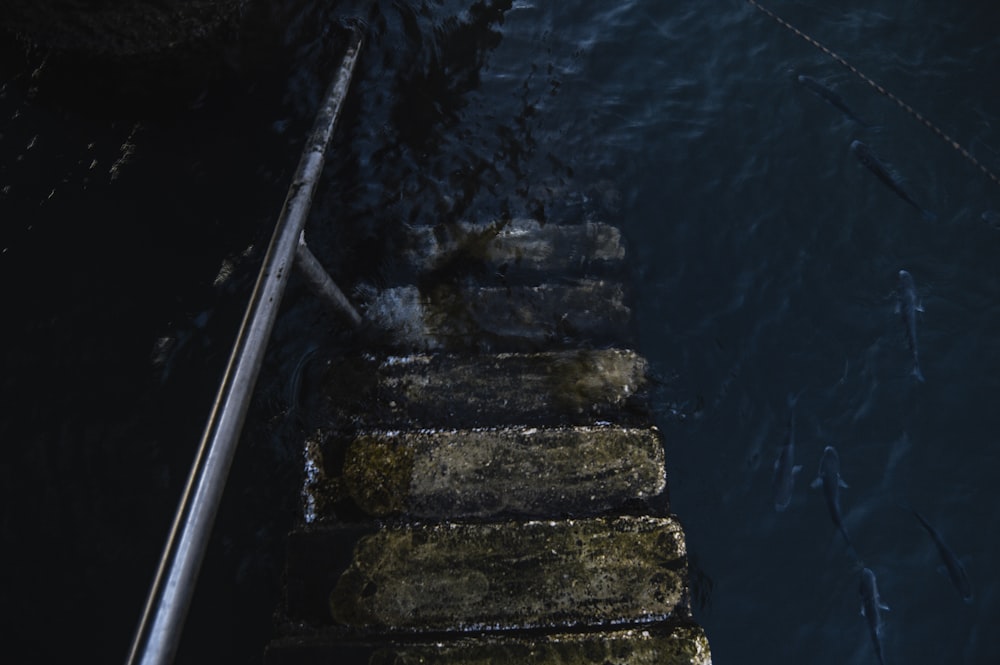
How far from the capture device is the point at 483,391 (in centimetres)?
377

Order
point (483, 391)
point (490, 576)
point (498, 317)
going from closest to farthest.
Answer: point (490, 576)
point (483, 391)
point (498, 317)

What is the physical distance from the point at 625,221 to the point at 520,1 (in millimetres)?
3109

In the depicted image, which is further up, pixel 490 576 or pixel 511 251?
pixel 511 251

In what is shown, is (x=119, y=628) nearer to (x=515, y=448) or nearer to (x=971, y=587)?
(x=515, y=448)

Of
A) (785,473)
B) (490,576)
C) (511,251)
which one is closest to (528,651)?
(490,576)

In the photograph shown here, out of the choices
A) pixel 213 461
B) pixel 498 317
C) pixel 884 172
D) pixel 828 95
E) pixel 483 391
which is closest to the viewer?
pixel 213 461

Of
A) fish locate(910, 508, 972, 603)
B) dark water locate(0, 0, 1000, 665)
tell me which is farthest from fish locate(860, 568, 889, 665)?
fish locate(910, 508, 972, 603)

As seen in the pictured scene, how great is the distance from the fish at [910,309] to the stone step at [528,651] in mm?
3803

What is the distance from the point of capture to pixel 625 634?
2809 mm

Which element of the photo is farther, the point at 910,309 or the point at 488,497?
the point at 910,309

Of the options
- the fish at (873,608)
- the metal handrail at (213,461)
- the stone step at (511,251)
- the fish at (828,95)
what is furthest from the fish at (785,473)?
the metal handrail at (213,461)

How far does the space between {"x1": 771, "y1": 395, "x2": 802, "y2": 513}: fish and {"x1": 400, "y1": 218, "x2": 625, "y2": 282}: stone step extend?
189cm

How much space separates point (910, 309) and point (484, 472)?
13.9ft

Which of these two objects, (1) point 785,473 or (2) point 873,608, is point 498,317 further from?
(2) point 873,608
